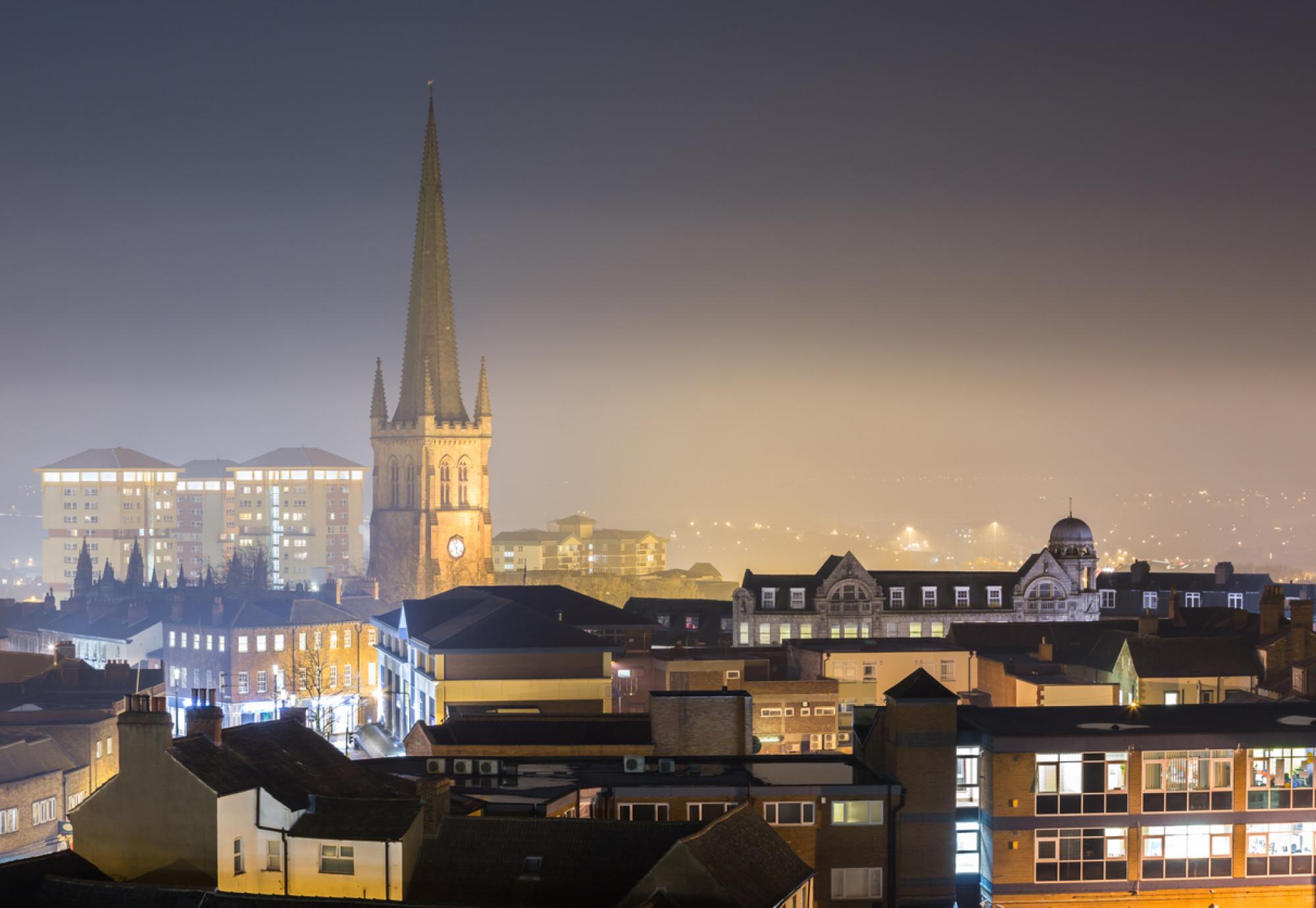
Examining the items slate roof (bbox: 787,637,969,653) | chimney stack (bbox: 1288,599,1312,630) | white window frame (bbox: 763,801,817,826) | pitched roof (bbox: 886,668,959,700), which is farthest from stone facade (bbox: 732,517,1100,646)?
white window frame (bbox: 763,801,817,826)

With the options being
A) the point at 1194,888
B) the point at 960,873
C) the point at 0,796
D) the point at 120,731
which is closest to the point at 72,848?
the point at 120,731

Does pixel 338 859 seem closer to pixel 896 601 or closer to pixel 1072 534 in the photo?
pixel 896 601

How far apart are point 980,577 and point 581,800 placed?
68.4 m

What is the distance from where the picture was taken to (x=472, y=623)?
8462 centimetres

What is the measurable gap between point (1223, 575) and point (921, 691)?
293ft

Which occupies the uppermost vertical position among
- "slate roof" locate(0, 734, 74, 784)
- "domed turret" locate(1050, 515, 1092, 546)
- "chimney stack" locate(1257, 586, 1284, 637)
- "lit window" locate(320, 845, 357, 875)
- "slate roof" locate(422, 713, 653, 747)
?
"domed turret" locate(1050, 515, 1092, 546)

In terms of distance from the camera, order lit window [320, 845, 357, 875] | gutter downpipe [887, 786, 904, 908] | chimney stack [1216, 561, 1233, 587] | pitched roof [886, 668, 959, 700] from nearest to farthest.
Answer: lit window [320, 845, 357, 875], gutter downpipe [887, 786, 904, 908], pitched roof [886, 668, 959, 700], chimney stack [1216, 561, 1233, 587]

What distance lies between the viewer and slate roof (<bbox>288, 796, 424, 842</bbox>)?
41.6 meters

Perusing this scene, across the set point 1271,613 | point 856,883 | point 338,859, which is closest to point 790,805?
point 856,883

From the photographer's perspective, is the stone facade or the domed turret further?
the domed turret

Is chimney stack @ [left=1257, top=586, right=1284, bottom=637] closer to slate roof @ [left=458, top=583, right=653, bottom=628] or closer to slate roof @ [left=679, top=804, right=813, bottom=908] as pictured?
slate roof @ [left=458, top=583, right=653, bottom=628]

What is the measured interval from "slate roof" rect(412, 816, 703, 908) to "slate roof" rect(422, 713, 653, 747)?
57.3 feet

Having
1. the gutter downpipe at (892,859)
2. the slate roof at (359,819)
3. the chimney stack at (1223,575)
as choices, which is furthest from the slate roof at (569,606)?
the chimney stack at (1223,575)

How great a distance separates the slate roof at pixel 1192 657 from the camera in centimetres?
7625
